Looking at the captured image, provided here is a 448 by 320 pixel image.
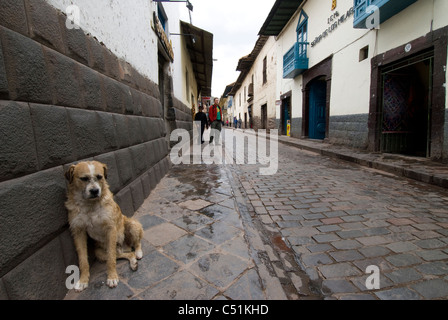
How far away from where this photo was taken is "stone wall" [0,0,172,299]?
1.45 metres

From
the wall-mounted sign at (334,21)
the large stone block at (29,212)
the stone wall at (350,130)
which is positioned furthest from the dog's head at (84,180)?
the wall-mounted sign at (334,21)

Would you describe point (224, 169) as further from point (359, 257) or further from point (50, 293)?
point (50, 293)

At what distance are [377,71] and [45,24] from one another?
924 centimetres

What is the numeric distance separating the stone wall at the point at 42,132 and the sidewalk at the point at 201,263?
1.55 ft

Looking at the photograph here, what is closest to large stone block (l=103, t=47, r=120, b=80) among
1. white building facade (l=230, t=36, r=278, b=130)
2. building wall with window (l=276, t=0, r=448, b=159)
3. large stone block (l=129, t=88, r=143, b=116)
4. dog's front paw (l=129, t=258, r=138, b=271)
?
large stone block (l=129, t=88, r=143, b=116)

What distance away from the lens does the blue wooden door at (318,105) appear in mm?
13852

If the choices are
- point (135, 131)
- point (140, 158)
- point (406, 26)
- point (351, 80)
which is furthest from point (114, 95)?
point (351, 80)

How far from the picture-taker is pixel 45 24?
185cm

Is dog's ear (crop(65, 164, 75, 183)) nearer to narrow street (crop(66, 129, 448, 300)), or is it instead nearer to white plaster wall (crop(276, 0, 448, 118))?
narrow street (crop(66, 129, 448, 300))

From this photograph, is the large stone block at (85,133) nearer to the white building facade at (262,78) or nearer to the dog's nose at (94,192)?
the dog's nose at (94,192)

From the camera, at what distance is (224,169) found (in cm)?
655

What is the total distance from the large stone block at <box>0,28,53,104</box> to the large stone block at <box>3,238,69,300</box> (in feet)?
3.47

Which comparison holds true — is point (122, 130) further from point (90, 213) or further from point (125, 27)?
point (125, 27)
